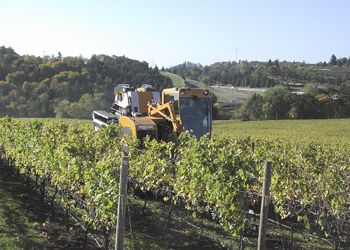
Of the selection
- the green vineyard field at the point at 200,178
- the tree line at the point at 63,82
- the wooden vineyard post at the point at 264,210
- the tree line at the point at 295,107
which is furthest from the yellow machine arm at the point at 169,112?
the tree line at the point at 295,107

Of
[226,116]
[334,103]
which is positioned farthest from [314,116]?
[226,116]

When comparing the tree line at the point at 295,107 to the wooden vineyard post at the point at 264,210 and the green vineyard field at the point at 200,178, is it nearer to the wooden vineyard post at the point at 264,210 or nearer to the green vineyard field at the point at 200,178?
the green vineyard field at the point at 200,178

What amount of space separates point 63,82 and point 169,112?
48080mm

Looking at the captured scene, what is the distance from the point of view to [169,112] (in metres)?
13.4

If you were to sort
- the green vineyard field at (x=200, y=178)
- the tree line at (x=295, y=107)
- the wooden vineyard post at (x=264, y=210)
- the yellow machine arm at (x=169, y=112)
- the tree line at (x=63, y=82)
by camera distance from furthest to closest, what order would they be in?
the tree line at (x=295, y=107) < the tree line at (x=63, y=82) < the yellow machine arm at (x=169, y=112) < the green vineyard field at (x=200, y=178) < the wooden vineyard post at (x=264, y=210)

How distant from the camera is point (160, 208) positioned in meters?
11.4

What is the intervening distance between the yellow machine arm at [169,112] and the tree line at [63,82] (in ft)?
126

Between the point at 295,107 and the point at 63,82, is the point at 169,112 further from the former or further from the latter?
the point at 63,82

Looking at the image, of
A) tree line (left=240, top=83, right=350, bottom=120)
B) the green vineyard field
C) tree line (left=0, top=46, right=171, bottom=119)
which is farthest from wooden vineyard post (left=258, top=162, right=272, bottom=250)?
tree line (left=240, top=83, right=350, bottom=120)

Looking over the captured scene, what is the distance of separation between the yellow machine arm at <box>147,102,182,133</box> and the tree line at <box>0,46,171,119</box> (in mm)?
38356

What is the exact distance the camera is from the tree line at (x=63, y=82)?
54.7 meters

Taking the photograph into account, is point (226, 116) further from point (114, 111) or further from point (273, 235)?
point (273, 235)

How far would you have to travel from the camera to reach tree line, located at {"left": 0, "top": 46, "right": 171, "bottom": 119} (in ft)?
179

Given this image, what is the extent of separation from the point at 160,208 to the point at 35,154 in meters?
3.39
